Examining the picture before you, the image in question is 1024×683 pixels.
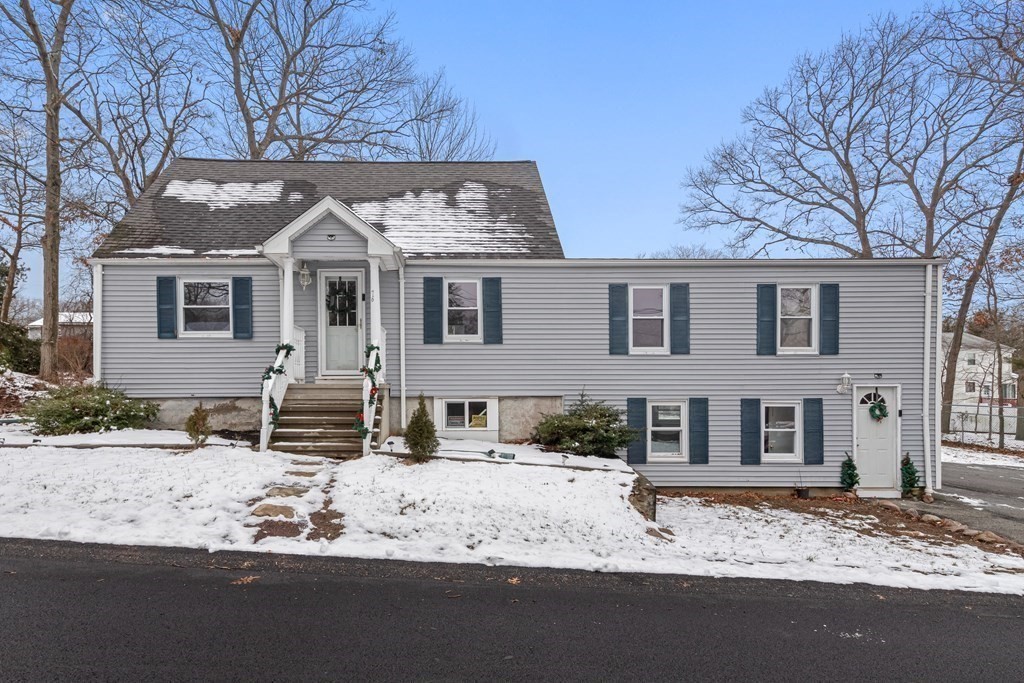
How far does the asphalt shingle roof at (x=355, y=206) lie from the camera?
1196 cm

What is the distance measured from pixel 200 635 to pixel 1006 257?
91.2 feet

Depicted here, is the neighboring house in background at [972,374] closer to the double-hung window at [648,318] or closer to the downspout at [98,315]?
the double-hung window at [648,318]

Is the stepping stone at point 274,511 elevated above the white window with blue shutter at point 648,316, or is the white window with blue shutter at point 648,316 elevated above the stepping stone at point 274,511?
the white window with blue shutter at point 648,316

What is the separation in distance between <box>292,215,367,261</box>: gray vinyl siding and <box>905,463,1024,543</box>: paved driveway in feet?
39.3

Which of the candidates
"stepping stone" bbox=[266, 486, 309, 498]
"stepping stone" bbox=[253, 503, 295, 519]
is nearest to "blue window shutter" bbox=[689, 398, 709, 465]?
"stepping stone" bbox=[266, 486, 309, 498]

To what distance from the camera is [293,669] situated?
12.6ft

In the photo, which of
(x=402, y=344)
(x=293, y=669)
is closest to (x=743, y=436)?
(x=402, y=344)

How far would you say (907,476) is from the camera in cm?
1173

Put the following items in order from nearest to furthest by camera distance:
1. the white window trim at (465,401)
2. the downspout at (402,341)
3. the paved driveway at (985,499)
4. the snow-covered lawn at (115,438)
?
the snow-covered lawn at (115,438) → the paved driveway at (985,499) → the downspout at (402,341) → the white window trim at (465,401)

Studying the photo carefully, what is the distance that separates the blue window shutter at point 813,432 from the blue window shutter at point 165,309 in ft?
43.3

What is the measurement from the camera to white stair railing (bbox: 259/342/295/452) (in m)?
9.47

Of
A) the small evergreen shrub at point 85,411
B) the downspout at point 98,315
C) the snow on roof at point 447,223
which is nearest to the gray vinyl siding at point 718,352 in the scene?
the snow on roof at point 447,223

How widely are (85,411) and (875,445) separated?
51.1 ft

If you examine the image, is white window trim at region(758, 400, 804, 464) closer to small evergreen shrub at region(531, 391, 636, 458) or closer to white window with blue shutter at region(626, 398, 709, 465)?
white window with blue shutter at region(626, 398, 709, 465)
